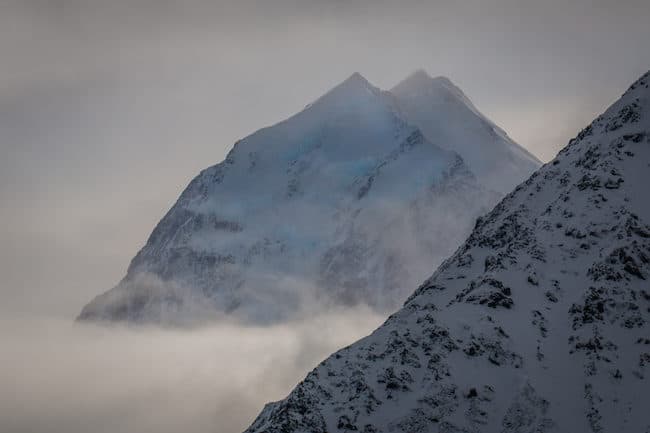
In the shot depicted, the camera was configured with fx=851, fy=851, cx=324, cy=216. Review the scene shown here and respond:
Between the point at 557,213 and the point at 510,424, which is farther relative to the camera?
the point at 557,213

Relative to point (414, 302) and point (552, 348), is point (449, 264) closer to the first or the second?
point (414, 302)

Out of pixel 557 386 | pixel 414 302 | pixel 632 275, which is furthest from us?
pixel 414 302

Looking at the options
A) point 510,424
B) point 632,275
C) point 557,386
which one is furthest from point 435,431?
point 632,275

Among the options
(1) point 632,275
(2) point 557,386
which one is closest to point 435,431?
(2) point 557,386

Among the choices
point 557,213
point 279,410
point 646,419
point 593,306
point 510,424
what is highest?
point 557,213

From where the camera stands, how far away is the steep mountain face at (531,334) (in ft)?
433

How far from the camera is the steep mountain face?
132 m

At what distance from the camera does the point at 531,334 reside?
144 metres

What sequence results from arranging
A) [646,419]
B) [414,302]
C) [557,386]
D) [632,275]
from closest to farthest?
[646,419] < [557,386] < [632,275] < [414,302]

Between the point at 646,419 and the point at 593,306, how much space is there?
23.0 meters

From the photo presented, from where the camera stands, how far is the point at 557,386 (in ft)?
444

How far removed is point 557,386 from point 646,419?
47.4 ft

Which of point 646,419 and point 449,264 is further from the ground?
point 449,264

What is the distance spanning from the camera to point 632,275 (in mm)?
144875
